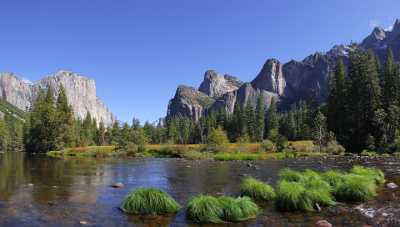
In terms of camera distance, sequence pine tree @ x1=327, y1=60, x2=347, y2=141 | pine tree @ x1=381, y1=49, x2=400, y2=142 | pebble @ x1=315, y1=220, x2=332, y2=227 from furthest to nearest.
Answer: pine tree @ x1=327, y1=60, x2=347, y2=141 → pine tree @ x1=381, y1=49, x2=400, y2=142 → pebble @ x1=315, y1=220, x2=332, y2=227

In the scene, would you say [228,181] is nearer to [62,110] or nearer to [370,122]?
[370,122]

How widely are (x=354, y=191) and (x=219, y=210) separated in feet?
24.5

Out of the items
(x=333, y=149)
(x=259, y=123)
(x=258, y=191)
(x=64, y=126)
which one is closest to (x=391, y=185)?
(x=258, y=191)

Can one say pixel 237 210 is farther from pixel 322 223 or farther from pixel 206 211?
pixel 322 223

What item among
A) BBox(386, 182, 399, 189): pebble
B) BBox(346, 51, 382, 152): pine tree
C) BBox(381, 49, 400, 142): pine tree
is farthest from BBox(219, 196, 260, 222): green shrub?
BBox(346, 51, 382, 152): pine tree

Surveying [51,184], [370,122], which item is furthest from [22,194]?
[370,122]

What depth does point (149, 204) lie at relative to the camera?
1673cm

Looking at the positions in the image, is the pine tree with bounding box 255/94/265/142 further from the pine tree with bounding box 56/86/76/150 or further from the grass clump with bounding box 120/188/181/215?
the grass clump with bounding box 120/188/181/215

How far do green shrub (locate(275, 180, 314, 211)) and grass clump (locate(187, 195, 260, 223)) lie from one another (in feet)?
5.72

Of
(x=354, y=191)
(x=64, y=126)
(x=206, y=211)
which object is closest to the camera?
(x=206, y=211)

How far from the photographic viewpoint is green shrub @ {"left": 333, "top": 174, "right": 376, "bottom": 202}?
18.8 meters

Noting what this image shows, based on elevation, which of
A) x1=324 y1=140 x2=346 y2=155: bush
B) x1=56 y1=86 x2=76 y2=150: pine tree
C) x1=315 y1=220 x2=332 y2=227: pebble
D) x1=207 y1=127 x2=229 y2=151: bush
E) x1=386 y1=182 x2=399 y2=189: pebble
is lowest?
x1=315 y1=220 x2=332 y2=227: pebble

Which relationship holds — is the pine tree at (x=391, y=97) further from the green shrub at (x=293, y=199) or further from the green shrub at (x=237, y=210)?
the green shrub at (x=237, y=210)

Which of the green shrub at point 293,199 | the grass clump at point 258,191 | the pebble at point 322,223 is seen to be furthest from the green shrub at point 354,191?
the pebble at point 322,223
